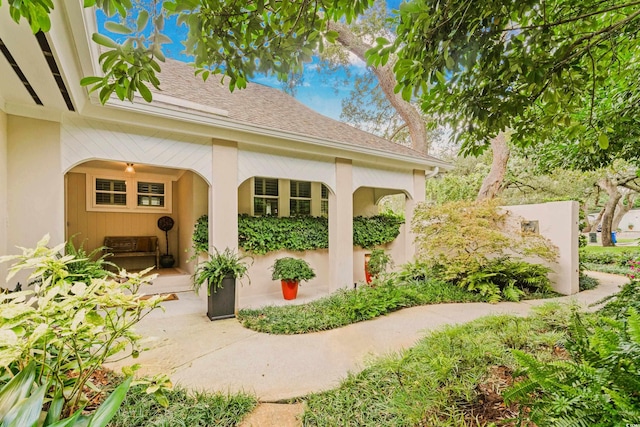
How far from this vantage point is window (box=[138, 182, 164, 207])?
8.22 m

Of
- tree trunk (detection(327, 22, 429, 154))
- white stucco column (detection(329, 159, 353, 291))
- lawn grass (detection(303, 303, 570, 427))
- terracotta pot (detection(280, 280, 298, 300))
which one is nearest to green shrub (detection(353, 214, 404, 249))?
white stucco column (detection(329, 159, 353, 291))

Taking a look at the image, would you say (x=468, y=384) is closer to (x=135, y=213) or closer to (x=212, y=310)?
(x=212, y=310)

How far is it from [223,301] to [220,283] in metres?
0.34

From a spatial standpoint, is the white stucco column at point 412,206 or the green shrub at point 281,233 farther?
the white stucco column at point 412,206

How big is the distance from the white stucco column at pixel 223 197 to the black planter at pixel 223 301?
0.73 m

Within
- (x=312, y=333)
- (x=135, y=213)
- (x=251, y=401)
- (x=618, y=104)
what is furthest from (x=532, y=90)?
(x=135, y=213)

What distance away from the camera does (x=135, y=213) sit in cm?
838

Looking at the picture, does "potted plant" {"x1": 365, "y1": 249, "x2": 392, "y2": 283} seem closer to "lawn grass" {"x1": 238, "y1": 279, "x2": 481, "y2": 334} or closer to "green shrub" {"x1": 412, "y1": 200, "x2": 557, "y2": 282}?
"green shrub" {"x1": 412, "y1": 200, "x2": 557, "y2": 282}

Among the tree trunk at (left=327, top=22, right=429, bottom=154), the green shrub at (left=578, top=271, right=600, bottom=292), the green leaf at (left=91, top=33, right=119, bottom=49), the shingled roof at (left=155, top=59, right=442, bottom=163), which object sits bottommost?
the green shrub at (left=578, top=271, right=600, bottom=292)

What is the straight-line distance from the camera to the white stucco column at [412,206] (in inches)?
335

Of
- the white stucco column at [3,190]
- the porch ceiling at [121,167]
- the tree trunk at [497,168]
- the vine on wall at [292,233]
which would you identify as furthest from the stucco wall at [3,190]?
the tree trunk at [497,168]

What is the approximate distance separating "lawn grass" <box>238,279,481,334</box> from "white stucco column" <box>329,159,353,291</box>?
1021mm

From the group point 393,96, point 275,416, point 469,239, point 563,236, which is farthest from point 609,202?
point 275,416

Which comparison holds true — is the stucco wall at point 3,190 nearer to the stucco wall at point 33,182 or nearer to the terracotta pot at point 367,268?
the stucco wall at point 33,182
